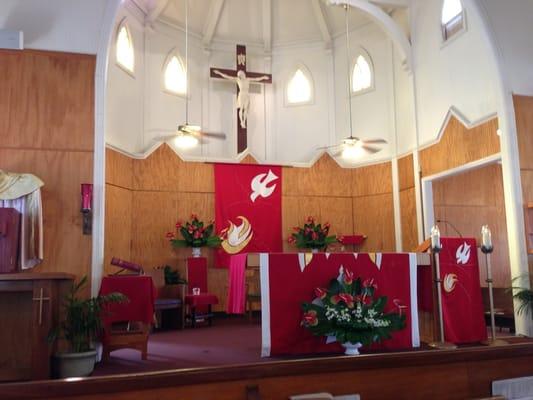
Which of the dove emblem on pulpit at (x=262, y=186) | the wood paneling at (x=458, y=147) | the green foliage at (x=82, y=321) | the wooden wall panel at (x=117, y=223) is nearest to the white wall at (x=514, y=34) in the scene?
the wood paneling at (x=458, y=147)

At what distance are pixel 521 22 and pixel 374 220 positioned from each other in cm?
A: 411

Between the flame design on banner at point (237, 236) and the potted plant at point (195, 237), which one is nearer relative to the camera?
the potted plant at point (195, 237)

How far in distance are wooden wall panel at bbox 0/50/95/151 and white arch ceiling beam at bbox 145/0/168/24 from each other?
399 centimetres

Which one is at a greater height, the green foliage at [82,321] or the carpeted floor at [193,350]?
the green foliage at [82,321]

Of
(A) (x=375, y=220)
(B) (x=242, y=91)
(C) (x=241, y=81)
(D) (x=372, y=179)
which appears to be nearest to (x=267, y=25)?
(C) (x=241, y=81)

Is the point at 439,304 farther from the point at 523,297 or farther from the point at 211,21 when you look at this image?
the point at 211,21

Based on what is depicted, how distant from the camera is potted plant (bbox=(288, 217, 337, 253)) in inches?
352

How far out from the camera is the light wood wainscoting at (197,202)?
8.18 meters

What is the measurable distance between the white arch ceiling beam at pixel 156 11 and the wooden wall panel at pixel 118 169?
2.63 m

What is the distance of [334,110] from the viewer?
33.3ft

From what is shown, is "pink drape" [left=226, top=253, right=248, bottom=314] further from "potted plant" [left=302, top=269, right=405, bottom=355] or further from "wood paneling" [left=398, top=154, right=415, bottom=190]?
"wood paneling" [left=398, top=154, right=415, bottom=190]

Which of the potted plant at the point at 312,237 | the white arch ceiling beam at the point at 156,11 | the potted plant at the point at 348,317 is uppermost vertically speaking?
the white arch ceiling beam at the point at 156,11

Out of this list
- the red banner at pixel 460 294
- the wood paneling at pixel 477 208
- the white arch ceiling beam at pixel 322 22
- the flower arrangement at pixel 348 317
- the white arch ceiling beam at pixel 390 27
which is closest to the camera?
the flower arrangement at pixel 348 317

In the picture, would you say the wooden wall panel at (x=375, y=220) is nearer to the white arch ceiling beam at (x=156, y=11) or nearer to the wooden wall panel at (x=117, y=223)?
the wooden wall panel at (x=117, y=223)
